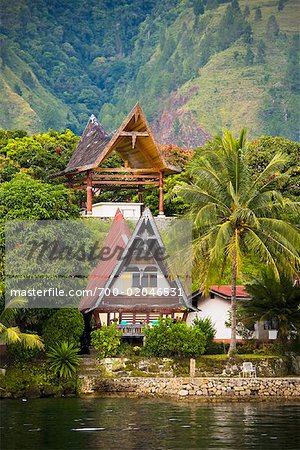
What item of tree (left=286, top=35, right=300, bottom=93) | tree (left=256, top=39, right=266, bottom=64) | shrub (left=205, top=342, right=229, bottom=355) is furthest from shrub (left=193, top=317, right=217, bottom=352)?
tree (left=256, top=39, right=266, bottom=64)

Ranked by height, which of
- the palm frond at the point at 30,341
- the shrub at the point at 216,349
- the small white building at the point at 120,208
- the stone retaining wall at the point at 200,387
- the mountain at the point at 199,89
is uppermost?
the mountain at the point at 199,89

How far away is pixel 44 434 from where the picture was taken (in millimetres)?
33000

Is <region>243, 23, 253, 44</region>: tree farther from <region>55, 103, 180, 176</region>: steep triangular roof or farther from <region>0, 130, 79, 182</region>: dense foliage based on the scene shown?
<region>55, 103, 180, 176</region>: steep triangular roof

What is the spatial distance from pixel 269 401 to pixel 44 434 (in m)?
12.3

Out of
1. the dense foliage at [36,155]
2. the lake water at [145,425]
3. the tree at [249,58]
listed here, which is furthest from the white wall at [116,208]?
the tree at [249,58]

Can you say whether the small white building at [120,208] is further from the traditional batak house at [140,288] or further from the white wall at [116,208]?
the traditional batak house at [140,288]

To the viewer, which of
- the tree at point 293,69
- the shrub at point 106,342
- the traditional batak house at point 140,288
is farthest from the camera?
the tree at point 293,69

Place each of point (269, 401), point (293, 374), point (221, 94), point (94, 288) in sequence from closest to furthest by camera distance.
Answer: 1. point (269, 401)
2. point (293, 374)
3. point (94, 288)
4. point (221, 94)

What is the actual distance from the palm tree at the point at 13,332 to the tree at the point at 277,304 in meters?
8.75

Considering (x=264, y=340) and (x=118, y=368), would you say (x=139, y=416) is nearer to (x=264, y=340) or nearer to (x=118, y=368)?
(x=118, y=368)

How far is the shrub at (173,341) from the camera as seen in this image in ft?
147

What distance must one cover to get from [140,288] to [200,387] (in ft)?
20.1

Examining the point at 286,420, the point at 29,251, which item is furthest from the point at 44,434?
the point at 29,251

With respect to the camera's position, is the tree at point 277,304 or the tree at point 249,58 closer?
the tree at point 277,304
